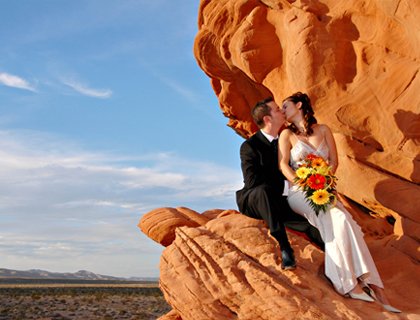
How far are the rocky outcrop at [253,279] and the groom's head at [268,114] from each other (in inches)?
63.5

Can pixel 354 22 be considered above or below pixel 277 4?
below

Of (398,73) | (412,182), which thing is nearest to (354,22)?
(398,73)

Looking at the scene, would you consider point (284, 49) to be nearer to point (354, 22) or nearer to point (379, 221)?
point (354, 22)

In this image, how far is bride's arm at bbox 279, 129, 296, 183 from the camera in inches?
340

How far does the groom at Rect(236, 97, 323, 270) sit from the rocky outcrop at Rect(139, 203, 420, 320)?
263mm

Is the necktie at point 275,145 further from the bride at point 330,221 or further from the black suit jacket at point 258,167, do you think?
the bride at point 330,221

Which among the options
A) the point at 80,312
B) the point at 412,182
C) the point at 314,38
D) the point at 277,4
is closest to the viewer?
→ the point at 412,182

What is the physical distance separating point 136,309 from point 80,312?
13.2 ft

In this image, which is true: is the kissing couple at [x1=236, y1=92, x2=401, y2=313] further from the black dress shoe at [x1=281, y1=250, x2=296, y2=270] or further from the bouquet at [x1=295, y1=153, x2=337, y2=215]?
the bouquet at [x1=295, y1=153, x2=337, y2=215]

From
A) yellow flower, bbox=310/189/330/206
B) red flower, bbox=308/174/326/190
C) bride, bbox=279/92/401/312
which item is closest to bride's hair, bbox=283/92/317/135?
bride, bbox=279/92/401/312

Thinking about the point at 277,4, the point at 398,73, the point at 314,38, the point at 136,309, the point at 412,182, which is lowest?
the point at 136,309

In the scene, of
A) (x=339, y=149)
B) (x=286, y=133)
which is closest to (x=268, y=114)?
(x=286, y=133)

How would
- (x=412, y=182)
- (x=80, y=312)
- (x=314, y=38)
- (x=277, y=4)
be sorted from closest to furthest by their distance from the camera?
(x=412, y=182), (x=314, y=38), (x=277, y=4), (x=80, y=312)

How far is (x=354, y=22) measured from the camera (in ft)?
39.8
